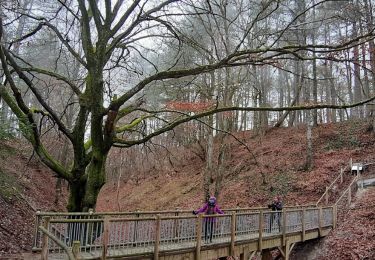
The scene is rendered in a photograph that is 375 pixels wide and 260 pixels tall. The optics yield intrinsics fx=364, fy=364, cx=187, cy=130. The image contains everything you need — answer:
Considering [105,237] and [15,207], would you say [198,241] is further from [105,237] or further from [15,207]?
[15,207]

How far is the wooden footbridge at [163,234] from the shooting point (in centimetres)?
717

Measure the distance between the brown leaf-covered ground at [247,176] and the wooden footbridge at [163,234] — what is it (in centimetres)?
240

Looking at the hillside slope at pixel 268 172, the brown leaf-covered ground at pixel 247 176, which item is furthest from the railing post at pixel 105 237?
the hillside slope at pixel 268 172

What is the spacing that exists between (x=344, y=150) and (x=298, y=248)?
11062 mm

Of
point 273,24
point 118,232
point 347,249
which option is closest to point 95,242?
point 118,232

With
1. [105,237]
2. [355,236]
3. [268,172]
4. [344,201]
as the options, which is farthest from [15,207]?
[268,172]

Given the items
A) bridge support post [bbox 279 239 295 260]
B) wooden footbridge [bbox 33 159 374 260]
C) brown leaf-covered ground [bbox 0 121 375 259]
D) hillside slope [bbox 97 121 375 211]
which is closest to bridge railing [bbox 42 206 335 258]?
wooden footbridge [bbox 33 159 374 260]

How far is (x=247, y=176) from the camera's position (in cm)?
2508

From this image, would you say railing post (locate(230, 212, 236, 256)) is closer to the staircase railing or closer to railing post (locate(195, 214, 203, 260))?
railing post (locate(195, 214, 203, 260))

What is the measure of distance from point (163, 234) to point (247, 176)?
656 inches

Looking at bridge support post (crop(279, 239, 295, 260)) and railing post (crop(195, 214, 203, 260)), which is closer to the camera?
railing post (crop(195, 214, 203, 260))

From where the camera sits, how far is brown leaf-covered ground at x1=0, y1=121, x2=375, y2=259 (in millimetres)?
17869

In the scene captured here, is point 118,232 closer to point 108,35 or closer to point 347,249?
point 108,35

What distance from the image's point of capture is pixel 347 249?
13547mm
